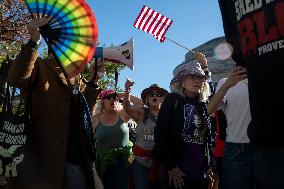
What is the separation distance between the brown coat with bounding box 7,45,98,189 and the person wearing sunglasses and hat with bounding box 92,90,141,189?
7.66 ft

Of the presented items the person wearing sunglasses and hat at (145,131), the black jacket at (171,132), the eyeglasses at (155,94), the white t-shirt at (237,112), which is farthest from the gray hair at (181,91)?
the eyeglasses at (155,94)

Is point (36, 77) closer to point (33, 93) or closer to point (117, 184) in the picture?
point (33, 93)

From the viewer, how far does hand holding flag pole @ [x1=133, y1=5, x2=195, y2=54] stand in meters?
10.2

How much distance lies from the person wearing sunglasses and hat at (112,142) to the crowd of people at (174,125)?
0.01 metres

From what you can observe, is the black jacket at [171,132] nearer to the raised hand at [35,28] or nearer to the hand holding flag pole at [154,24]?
the raised hand at [35,28]

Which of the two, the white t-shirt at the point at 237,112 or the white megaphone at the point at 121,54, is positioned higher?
the white megaphone at the point at 121,54

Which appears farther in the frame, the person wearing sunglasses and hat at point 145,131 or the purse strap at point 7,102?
the person wearing sunglasses and hat at point 145,131

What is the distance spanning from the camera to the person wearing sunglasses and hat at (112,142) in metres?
Answer: 5.85

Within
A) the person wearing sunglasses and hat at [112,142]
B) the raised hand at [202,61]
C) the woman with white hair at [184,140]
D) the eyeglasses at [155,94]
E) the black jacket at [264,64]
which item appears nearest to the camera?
the black jacket at [264,64]

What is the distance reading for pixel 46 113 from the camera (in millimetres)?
3244

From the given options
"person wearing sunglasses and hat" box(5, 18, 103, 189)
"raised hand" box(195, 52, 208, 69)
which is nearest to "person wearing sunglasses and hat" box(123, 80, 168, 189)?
"raised hand" box(195, 52, 208, 69)

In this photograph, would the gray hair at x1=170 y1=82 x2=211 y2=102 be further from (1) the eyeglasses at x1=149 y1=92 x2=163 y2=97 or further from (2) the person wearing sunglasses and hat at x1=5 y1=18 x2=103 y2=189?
(1) the eyeglasses at x1=149 y1=92 x2=163 y2=97

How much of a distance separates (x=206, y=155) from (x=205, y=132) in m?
0.24

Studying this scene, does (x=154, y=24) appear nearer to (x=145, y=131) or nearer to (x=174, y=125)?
(x=145, y=131)
